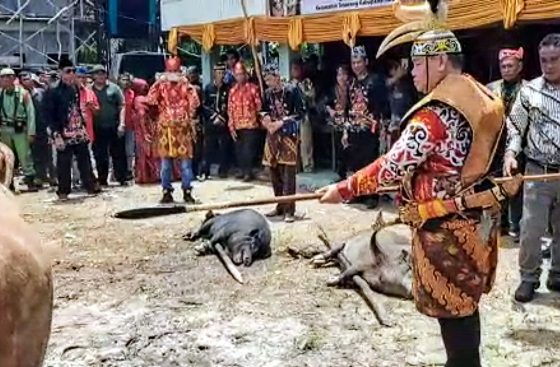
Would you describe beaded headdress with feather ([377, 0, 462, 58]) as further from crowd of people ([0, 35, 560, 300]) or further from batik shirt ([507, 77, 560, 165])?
crowd of people ([0, 35, 560, 300])

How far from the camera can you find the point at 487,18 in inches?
359

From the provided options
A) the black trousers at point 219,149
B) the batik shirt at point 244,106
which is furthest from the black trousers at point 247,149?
the black trousers at point 219,149

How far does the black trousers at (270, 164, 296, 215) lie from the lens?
9.62m

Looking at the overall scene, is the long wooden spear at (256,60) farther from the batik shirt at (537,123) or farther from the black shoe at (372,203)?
the batik shirt at (537,123)

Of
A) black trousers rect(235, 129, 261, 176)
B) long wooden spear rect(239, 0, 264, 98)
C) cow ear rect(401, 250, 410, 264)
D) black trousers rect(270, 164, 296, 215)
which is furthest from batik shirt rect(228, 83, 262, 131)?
cow ear rect(401, 250, 410, 264)

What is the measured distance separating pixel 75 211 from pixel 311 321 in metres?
5.64

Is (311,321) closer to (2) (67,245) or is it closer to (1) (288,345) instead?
(1) (288,345)

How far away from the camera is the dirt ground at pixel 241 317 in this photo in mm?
5203

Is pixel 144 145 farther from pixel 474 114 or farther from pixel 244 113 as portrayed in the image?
pixel 474 114

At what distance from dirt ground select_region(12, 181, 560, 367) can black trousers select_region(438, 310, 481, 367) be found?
113cm

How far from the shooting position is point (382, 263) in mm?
6465

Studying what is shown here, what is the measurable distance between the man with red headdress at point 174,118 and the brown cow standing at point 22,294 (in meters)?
7.82

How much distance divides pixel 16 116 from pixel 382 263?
779cm

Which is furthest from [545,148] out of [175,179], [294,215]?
[175,179]
